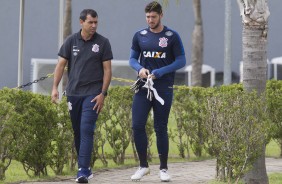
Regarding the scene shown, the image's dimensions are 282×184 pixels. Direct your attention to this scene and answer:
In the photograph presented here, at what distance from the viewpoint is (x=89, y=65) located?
10.2 metres

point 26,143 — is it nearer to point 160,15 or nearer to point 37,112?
point 37,112

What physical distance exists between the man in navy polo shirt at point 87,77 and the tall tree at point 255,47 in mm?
1437

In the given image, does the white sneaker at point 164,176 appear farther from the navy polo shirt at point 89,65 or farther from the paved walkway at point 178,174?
the navy polo shirt at point 89,65

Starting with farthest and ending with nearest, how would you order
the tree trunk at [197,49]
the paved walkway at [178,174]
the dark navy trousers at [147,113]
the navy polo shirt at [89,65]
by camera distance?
the tree trunk at [197,49], the paved walkway at [178,174], the dark navy trousers at [147,113], the navy polo shirt at [89,65]

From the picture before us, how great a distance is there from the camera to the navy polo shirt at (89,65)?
33.4 ft

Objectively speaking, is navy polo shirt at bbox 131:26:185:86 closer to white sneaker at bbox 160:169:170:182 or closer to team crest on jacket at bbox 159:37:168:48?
team crest on jacket at bbox 159:37:168:48

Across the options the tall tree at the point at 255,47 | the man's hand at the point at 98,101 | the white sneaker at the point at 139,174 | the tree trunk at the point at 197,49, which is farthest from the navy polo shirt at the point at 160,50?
the tree trunk at the point at 197,49

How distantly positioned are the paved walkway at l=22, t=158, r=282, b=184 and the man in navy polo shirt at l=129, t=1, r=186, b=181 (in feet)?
0.94

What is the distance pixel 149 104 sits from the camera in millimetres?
10336

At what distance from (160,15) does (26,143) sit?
6.46 feet

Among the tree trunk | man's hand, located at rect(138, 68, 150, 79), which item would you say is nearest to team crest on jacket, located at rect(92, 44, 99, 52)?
man's hand, located at rect(138, 68, 150, 79)

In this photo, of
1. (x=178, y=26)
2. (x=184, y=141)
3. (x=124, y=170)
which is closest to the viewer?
(x=124, y=170)

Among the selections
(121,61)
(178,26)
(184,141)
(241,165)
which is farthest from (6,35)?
→ (241,165)

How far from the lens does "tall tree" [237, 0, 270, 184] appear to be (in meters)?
9.76
